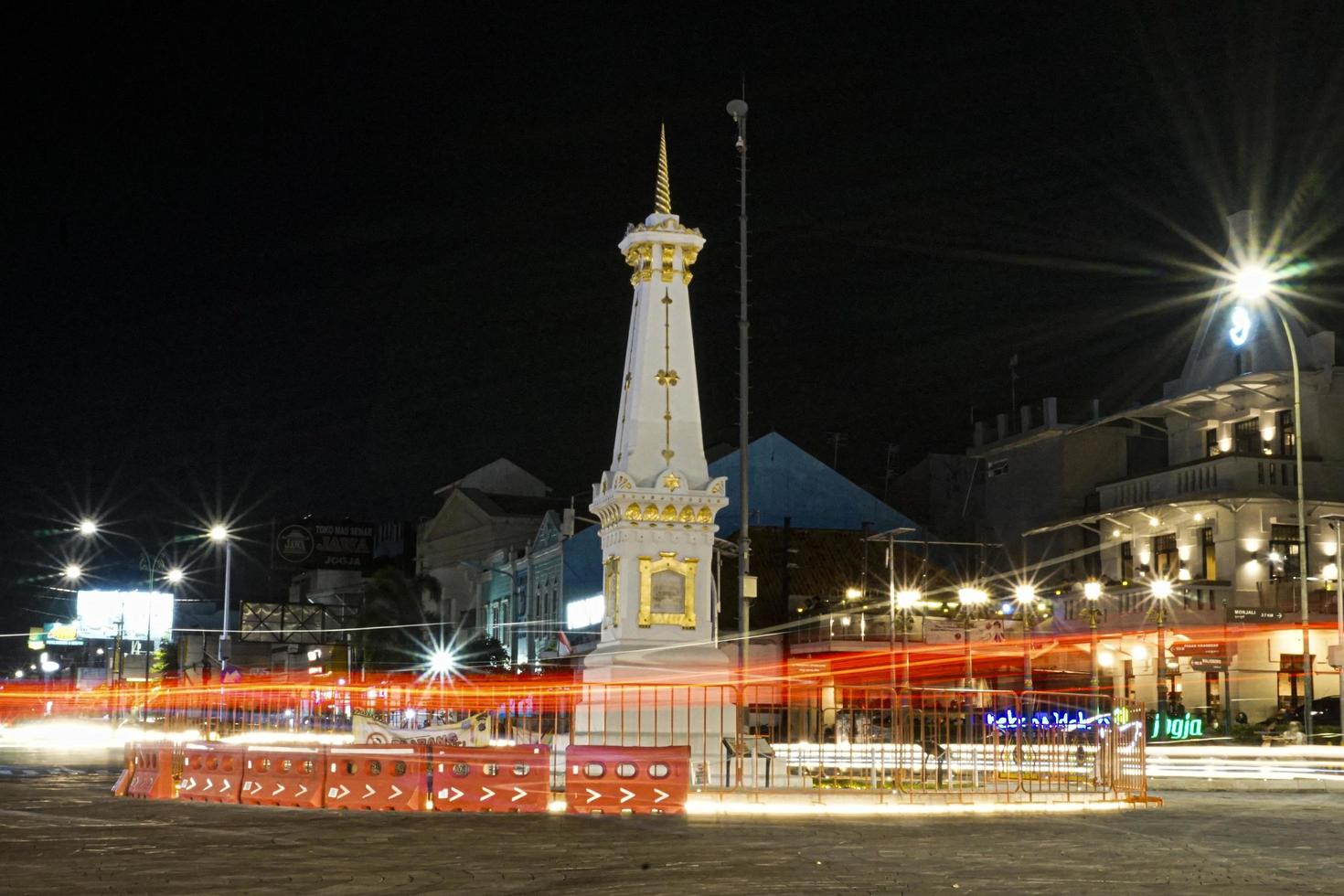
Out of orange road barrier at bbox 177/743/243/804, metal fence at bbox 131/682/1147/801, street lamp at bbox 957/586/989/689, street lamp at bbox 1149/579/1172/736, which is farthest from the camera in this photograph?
street lamp at bbox 957/586/989/689

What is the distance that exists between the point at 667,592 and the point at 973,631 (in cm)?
2595

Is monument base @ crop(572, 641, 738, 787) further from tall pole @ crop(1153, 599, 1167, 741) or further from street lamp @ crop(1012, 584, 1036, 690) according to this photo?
street lamp @ crop(1012, 584, 1036, 690)

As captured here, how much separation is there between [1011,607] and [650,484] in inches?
1027

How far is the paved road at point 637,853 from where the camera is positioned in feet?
35.5

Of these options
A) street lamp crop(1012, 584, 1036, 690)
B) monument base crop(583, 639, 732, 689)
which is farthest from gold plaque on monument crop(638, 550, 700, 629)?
Answer: street lamp crop(1012, 584, 1036, 690)

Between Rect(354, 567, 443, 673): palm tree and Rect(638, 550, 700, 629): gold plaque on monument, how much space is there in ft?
192

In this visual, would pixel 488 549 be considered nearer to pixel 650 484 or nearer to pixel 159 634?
pixel 159 634

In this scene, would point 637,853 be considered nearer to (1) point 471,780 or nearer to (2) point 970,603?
(1) point 471,780

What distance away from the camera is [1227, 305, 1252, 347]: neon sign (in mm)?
43094

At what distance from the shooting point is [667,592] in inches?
936

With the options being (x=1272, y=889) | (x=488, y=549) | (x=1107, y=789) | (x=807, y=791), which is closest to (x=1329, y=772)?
(x=1107, y=789)

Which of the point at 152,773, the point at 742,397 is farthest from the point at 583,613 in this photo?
the point at 152,773

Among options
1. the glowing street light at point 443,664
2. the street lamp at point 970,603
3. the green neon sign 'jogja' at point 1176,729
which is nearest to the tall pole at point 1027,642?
the street lamp at point 970,603

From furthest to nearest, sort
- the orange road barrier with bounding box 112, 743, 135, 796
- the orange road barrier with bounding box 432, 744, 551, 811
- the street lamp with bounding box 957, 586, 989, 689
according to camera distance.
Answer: the street lamp with bounding box 957, 586, 989, 689 → the orange road barrier with bounding box 112, 743, 135, 796 → the orange road barrier with bounding box 432, 744, 551, 811
